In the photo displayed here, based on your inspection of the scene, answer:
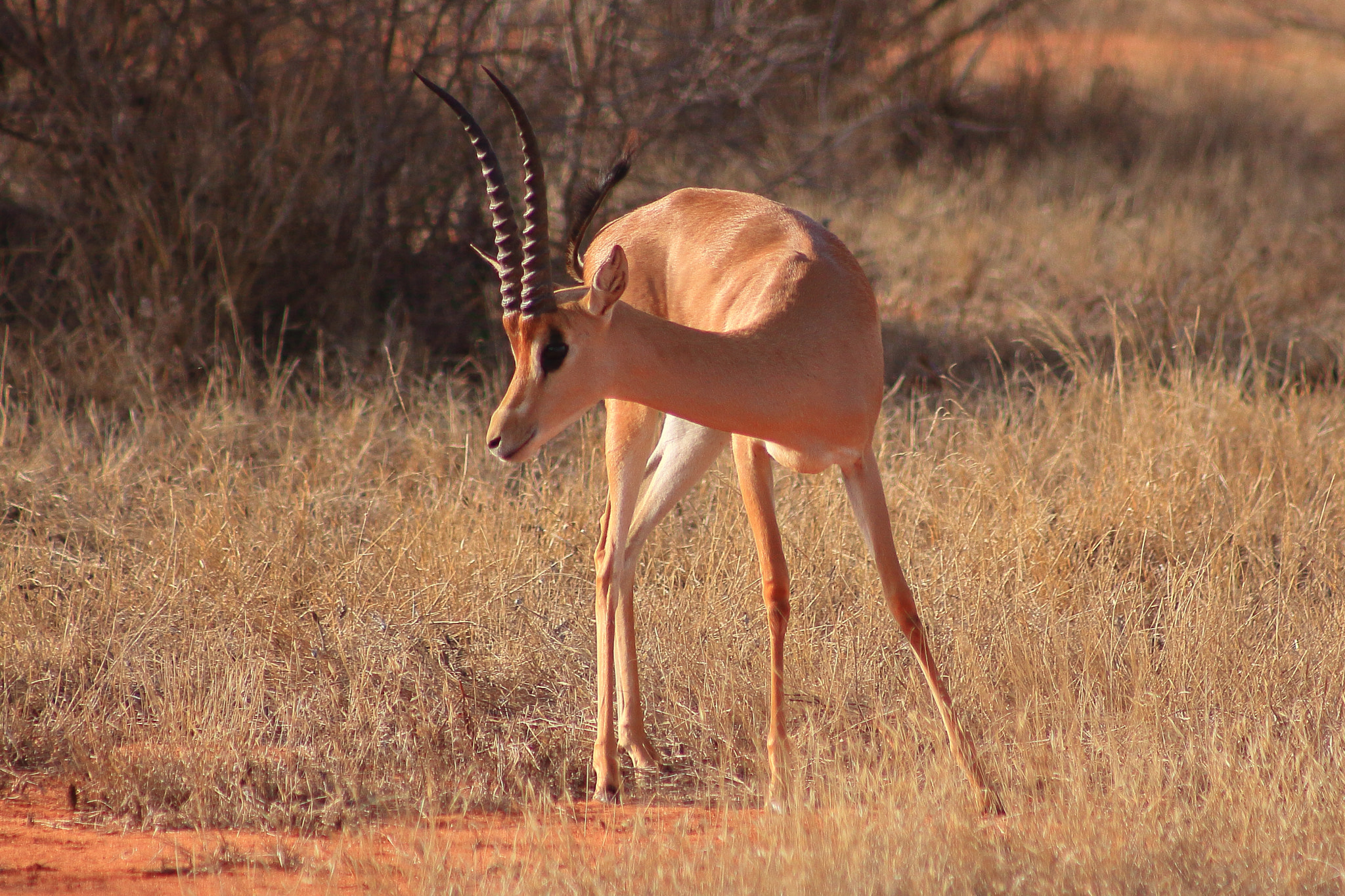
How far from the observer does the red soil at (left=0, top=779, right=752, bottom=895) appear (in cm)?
315

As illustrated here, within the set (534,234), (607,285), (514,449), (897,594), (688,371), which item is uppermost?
(534,234)

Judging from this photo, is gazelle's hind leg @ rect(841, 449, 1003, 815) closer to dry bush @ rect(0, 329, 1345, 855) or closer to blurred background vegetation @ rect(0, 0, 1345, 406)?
dry bush @ rect(0, 329, 1345, 855)

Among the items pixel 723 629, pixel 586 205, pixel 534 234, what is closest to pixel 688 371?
pixel 534 234

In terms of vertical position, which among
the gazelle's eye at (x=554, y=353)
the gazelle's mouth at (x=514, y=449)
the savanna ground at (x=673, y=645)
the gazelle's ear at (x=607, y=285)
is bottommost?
the savanna ground at (x=673, y=645)

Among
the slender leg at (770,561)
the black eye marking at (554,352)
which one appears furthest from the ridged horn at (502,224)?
the slender leg at (770,561)

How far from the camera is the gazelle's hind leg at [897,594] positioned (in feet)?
11.9

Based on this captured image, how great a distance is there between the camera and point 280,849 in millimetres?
3346

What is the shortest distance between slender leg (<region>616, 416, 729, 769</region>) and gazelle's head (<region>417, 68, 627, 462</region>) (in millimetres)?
1142

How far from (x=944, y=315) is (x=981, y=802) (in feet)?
17.9

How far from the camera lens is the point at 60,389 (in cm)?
643

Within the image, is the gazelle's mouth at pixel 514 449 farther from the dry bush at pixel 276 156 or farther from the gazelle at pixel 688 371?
the dry bush at pixel 276 156

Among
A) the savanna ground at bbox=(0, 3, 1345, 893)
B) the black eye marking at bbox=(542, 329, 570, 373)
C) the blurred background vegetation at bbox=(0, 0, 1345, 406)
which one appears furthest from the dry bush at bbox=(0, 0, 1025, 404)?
the black eye marking at bbox=(542, 329, 570, 373)

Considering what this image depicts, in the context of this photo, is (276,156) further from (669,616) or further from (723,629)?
(723,629)

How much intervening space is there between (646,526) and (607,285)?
1.37 metres
